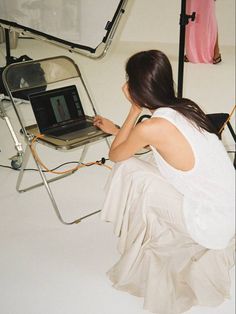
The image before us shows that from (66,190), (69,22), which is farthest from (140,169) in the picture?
(69,22)

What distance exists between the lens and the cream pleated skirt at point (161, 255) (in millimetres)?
1521

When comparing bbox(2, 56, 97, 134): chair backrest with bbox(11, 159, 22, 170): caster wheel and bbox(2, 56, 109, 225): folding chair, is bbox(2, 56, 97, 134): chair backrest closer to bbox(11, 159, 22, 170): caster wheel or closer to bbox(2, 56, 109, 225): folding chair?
bbox(2, 56, 109, 225): folding chair

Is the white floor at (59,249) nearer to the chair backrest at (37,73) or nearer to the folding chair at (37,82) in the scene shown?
the folding chair at (37,82)

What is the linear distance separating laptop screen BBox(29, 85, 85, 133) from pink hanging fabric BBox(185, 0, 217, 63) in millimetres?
2865

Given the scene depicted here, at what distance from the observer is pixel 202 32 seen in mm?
4898

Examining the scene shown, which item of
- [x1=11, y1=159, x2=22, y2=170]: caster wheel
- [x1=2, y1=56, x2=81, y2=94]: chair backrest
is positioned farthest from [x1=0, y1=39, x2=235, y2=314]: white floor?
[x1=2, y1=56, x2=81, y2=94]: chair backrest

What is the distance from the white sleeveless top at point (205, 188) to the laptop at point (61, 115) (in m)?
0.75

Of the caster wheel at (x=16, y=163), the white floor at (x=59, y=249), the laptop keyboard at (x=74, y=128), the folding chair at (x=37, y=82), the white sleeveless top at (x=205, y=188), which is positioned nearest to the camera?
the white sleeveless top at (x=205, y=188)

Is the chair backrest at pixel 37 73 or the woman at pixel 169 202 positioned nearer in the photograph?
the woman at pixel 169 202

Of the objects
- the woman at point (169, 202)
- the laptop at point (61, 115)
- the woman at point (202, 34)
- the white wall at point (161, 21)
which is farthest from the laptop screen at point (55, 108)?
the white wall at point (161, 21)

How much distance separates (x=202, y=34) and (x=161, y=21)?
1.46 meters

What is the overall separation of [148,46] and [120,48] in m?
0.46

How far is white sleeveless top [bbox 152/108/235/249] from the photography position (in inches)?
56.0

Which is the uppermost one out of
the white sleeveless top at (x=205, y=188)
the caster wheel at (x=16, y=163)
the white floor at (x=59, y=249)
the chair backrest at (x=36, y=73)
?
the chair backrest at (x=36, y=73)
